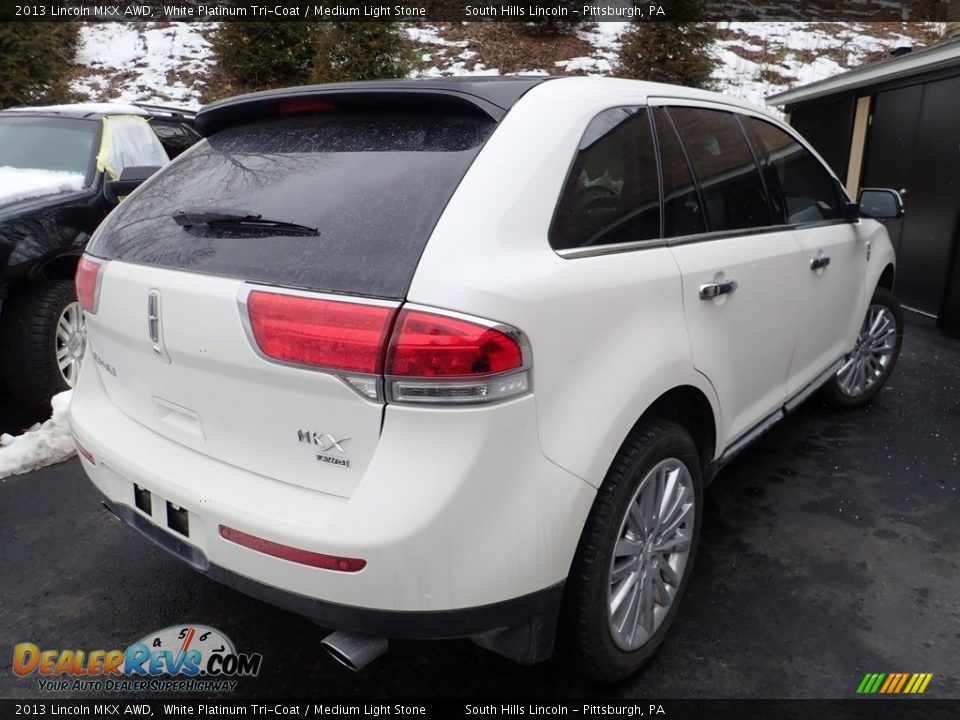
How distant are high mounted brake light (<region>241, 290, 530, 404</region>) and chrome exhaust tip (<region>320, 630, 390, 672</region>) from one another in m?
0.61

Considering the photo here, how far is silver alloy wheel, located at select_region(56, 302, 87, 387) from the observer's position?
4125 mm

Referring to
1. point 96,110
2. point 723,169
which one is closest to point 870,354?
point 723,169

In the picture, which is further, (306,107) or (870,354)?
(870,354)

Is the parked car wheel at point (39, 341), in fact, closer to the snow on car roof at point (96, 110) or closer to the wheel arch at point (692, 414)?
the snow on car roof at point (96, 110)

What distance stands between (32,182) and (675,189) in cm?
398

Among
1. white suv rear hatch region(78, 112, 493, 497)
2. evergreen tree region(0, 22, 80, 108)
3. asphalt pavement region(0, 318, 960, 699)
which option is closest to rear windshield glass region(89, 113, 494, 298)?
white suv rear hatch region(78, 112, 493, 497)

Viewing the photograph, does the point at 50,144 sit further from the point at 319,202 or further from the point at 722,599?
the point at 722,599

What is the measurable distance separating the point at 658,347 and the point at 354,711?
4.61ft

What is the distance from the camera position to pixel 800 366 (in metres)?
3.21

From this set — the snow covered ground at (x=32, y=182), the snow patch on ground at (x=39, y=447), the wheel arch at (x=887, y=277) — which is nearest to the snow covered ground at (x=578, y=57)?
the snow covered ground at (x=32, y=182)

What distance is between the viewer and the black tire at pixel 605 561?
6.03ft

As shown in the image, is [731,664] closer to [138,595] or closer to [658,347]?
[658,347]

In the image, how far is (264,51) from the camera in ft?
62.5

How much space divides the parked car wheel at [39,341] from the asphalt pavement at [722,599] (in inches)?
28.6
